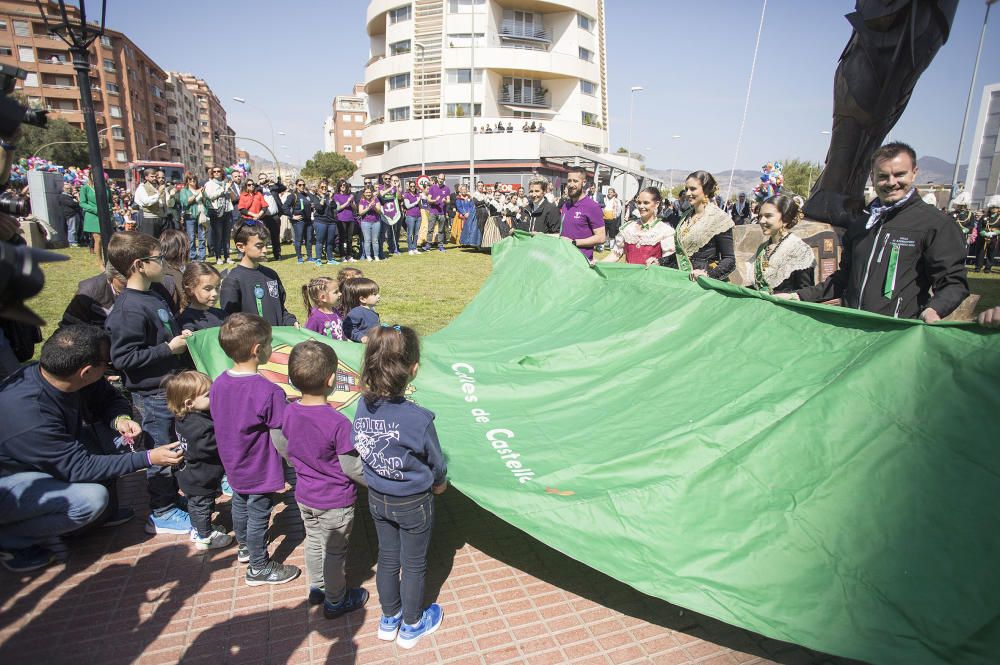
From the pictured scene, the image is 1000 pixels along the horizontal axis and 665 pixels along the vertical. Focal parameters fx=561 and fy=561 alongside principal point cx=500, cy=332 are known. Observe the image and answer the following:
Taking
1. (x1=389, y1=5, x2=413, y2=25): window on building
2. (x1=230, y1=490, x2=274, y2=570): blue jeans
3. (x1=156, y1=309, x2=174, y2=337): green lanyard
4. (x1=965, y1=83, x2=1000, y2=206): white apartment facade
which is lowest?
(x1=230, y1=490, x2=274, y2=570): blue jeans

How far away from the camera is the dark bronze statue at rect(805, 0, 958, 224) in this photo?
319 inches

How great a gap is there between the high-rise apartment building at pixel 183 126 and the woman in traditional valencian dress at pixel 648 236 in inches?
3924

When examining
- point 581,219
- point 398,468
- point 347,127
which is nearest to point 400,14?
point 581,219

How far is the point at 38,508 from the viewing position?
3295 millimetres

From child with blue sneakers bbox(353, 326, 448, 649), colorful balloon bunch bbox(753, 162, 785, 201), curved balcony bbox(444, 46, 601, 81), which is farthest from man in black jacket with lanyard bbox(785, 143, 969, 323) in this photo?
curved balcony bbox(444, 46, 601, 81)

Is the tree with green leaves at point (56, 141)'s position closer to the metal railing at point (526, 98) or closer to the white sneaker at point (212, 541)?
the metal railing at point (526, 98)

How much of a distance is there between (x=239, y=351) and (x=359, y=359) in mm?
1184

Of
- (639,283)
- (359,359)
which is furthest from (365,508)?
(639,283)

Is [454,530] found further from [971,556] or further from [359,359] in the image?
[971,556]

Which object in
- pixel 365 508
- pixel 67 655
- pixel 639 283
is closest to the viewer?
pixel 67 655

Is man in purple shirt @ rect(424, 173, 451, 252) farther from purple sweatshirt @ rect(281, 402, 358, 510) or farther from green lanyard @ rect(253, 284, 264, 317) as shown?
purple sweatshirt @ rect(281, 402, 358, 510)

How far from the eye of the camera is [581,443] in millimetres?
3404

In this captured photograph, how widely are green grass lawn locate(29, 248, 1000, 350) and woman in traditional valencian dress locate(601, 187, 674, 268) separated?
10.7ft

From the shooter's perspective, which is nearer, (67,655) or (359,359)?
(67,655)
